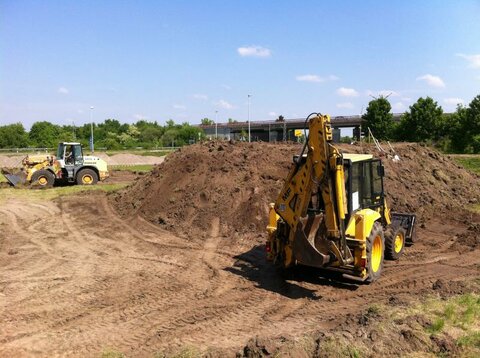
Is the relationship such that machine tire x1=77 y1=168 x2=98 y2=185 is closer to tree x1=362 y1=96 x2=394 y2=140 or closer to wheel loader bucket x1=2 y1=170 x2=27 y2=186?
wheel loader bucket x1=2 y1=170 x2=27 y2=186

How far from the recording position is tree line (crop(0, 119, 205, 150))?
7588 centimetres

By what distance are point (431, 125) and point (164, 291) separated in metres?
45.3

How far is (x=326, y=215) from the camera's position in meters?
8.04

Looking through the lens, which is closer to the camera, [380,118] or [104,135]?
[380,118]

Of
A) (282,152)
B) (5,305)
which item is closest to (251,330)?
(5,305)

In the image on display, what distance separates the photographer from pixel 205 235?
13250 millimetres

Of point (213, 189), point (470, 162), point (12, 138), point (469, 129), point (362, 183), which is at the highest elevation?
point (12, 138)

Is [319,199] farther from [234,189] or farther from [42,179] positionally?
[42,179]

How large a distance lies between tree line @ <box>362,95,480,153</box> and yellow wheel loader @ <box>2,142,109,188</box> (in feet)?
111

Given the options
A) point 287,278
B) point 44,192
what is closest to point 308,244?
point 287,278

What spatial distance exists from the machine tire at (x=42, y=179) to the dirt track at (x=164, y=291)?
1080cm

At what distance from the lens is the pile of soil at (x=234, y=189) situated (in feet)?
45.9

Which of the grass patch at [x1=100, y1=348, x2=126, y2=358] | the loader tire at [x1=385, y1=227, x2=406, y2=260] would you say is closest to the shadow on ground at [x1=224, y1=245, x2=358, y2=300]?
the loader tire at [x1=385, y1=227, x2=406, y2=260]

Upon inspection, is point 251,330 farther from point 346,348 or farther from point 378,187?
point 378,187
